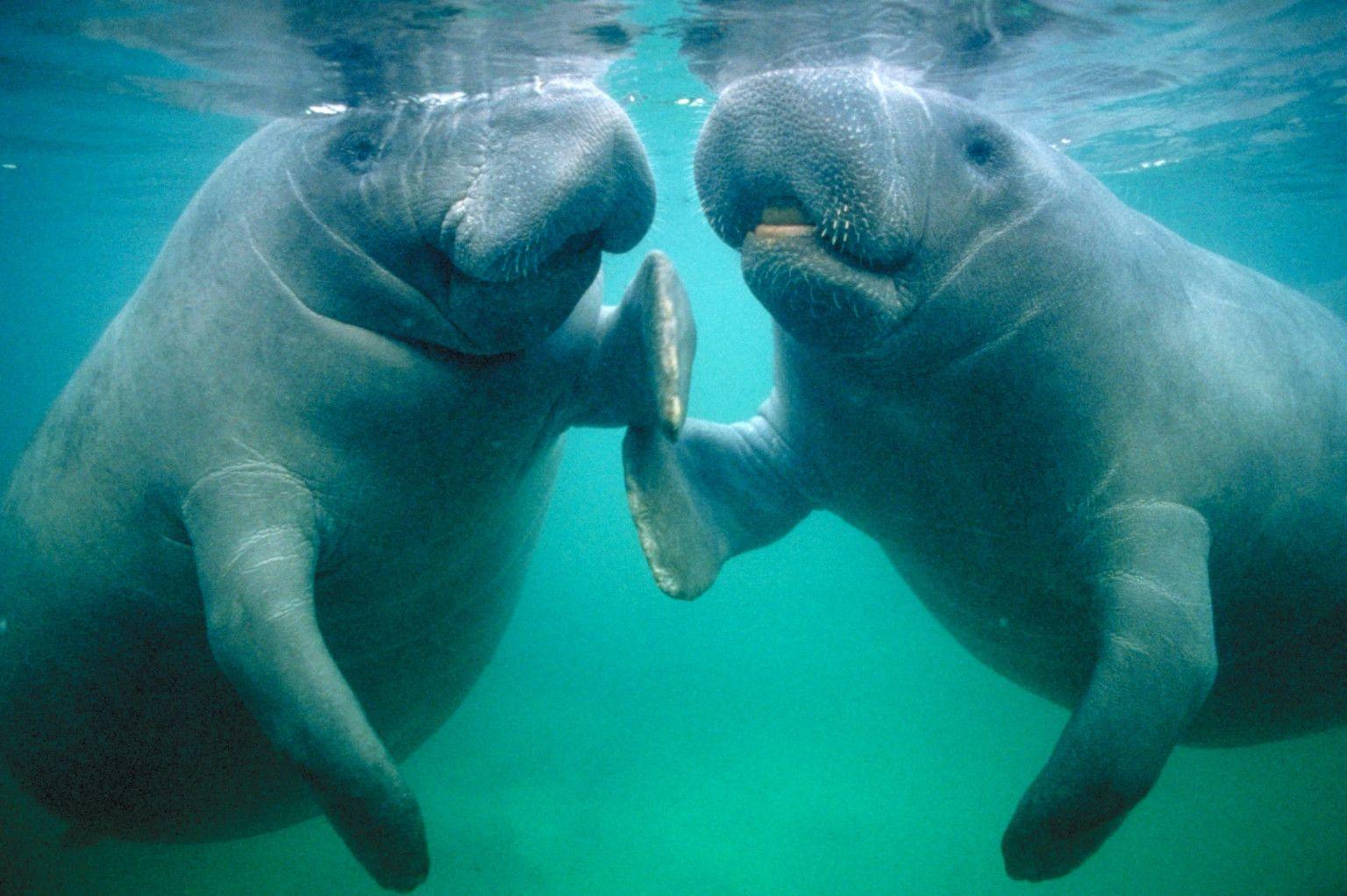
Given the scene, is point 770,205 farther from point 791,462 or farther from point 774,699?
point 774,699

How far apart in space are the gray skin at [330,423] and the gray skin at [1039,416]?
519mm

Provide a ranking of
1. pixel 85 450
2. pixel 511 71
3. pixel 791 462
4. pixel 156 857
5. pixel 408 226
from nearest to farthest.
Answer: pixel 408 226
pixel 85 450
pixel 791 462
pixel 511 71
pixel 156 857

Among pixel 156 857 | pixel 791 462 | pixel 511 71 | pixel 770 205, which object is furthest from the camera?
pixel 156 857

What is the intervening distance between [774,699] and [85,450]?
22559 mm

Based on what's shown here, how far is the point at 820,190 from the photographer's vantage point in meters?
2.50

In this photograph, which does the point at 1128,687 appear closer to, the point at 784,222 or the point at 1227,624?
the point at 1227,624

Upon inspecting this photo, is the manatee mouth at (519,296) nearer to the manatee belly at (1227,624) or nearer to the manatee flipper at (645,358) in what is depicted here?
the manatee flipper at (645,358)

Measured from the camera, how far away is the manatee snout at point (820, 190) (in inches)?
98.4

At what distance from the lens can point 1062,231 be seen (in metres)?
2.99

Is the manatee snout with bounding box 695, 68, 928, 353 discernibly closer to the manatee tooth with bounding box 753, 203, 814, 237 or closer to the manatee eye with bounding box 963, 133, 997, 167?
the manatee tooth with bounding box 753, 203, 814, 237

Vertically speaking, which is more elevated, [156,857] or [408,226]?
[408,226]

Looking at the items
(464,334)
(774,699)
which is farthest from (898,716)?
(464,334)

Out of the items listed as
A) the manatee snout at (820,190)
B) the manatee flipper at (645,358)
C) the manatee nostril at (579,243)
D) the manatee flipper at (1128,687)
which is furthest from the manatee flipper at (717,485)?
the manatee flipper at (1128,687)

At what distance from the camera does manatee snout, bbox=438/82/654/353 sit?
2604 mm
